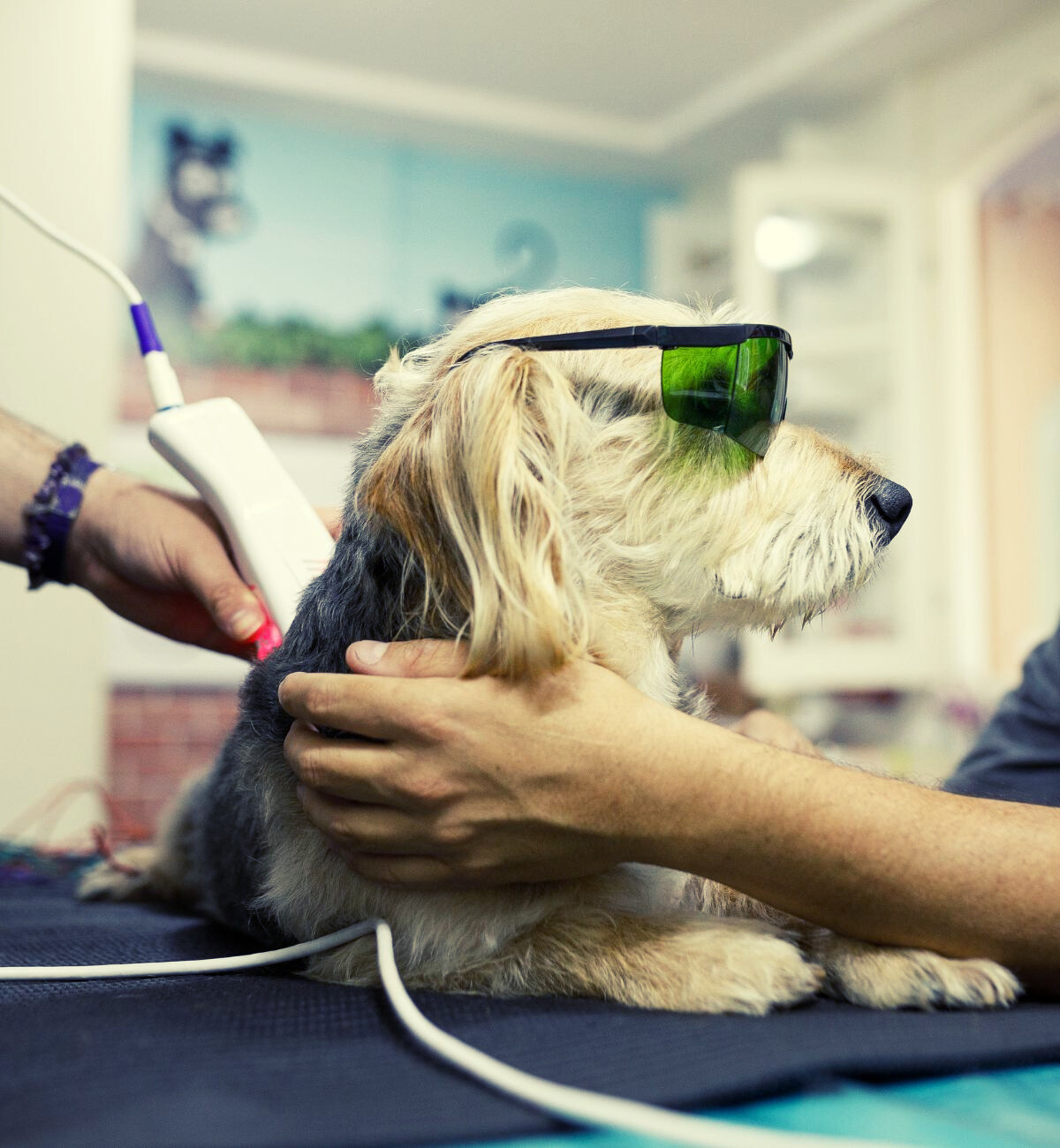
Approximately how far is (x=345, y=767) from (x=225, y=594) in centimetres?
47

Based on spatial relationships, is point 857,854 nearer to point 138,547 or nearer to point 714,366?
point 714,366

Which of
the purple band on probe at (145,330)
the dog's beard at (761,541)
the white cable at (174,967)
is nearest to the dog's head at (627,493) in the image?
the dog's beard at (761,541)

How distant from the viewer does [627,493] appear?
1.12m

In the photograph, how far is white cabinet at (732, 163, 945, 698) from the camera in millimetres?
5379

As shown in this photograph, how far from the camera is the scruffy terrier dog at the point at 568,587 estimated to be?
0.91 m

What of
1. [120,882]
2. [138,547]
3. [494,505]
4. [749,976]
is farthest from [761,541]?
[120,882]

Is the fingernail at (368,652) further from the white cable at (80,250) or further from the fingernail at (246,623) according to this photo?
the white cable at (80,250)

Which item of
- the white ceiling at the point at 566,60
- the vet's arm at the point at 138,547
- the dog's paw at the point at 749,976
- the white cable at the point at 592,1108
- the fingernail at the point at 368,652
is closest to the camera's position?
the white cable at the point at 592,1108

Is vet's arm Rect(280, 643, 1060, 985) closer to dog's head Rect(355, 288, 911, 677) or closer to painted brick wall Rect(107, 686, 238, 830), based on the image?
dog's head Rect(355, 288, 911, 677)

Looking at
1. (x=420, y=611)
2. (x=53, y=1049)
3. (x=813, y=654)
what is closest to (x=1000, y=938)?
(x=420, y=611)

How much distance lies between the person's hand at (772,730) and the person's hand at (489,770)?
0.54m

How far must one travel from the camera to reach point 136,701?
5609mm

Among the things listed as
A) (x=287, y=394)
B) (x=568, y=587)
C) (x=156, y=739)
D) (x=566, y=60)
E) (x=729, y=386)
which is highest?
(x=566, y=60)

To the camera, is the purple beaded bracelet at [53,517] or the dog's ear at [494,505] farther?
the purple beaded bracelet at [53,517]
